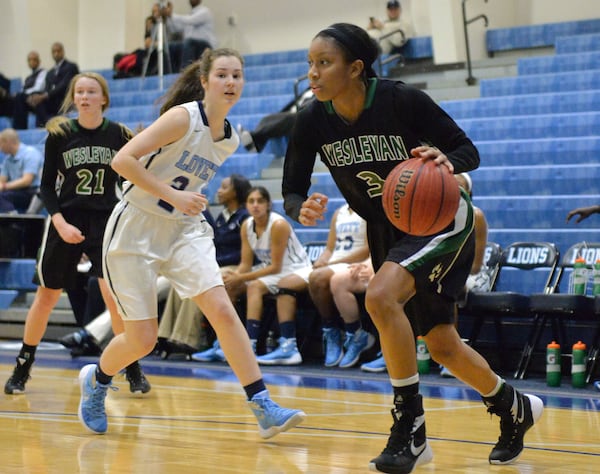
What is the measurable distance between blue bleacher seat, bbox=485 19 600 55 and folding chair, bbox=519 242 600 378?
5607 millimetres

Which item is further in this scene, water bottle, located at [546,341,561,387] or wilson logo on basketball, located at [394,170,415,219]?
water bottle, located at [546,341,561,387]

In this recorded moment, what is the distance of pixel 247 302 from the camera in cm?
770

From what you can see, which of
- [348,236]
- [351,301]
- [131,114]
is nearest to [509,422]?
[351,301]

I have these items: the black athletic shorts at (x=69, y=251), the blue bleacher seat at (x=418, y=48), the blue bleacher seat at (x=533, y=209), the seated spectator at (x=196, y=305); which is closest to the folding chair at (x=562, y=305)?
the blue bleacher seat at (x=533, y=209)

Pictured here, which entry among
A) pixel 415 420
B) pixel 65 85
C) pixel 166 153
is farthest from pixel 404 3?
pixel 415 420

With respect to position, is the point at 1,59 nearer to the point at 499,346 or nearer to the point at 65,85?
the point at 65,85

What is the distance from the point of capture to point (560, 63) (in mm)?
10414

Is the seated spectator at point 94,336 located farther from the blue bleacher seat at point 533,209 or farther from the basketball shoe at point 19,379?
the blue bleacher seat at point 533,209

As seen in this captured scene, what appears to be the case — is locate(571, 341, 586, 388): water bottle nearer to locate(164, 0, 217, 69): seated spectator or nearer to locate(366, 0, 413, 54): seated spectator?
locate(366, 0, 413, 54): seated spectator

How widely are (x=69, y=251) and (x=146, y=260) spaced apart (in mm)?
1551

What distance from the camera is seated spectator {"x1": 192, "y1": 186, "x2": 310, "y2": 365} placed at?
294 inches

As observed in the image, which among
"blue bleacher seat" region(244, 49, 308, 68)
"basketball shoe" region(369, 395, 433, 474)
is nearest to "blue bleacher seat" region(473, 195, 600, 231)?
"basketball shoe" region(369, 395, 433, 474)

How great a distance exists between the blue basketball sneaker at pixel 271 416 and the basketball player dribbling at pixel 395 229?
2.22ft

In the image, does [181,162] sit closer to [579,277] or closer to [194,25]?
[579,277]
